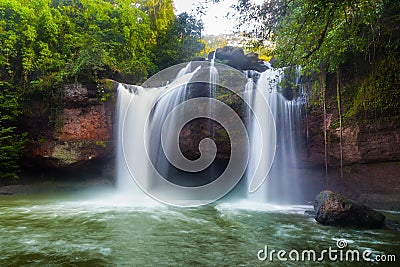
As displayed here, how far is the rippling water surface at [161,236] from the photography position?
3.31m

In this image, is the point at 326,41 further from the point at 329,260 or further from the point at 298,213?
the point at 329,260

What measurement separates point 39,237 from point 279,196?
687 centimetres

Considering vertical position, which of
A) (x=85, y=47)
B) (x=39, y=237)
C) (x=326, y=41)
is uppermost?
(x=85, y=47)

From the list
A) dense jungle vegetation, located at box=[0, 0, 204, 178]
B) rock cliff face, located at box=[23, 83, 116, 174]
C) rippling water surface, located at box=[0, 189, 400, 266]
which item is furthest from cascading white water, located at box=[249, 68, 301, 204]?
dense jungle vegetation, located at box=[0, 0, 204, 178]

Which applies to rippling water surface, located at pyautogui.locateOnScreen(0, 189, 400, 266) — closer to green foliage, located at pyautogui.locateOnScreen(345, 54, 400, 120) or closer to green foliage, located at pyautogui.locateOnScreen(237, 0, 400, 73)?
green foliage, located at pyautogui.locateOnScreen(345, 54, 400, 120)

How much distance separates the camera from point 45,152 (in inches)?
380

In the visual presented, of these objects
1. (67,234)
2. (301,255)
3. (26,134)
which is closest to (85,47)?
(26,134)

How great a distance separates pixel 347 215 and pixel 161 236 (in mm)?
3347

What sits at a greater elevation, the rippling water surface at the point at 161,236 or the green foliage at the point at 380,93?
the green foliage at the point at 380,93

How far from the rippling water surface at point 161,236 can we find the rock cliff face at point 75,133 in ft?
10.5

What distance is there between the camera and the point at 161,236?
4.34m

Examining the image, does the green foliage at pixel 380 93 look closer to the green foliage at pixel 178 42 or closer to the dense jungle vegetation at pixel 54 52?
the dense jungle vegetation at pixel 54 52

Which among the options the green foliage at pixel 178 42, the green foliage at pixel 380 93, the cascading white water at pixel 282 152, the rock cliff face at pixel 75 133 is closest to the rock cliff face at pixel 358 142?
the green foliage at pixel 380 93

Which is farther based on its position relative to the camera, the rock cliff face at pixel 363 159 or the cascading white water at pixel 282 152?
the cascading white water at pixel 282 152
